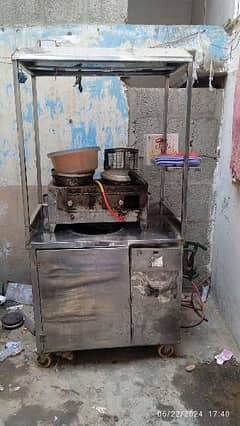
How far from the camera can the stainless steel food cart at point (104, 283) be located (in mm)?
1879

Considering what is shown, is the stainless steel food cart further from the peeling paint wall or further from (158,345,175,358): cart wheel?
the peeling paint wall

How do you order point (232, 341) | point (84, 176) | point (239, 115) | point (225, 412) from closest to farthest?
point (225, 412) → point (84, 176) → point (239, 115) → point (232, 341)

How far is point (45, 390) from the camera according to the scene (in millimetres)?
1871

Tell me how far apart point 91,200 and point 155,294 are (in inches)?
25.4

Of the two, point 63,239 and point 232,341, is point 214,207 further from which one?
point 63,239

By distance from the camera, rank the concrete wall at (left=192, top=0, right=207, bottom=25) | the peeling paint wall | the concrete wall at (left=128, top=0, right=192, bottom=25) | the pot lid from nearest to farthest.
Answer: the pot lid < the peeling paint wall < the concrete wall at (left=192, top=0, right=207, bottom=25) < the concrete wall at (left=128, top=0, right=192, bottom=25)

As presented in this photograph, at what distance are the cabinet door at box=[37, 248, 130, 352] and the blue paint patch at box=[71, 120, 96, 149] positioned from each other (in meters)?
1.07

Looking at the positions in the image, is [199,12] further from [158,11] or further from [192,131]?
[192,131]

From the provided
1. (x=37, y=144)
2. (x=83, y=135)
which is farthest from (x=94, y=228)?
(x=83, y=135)

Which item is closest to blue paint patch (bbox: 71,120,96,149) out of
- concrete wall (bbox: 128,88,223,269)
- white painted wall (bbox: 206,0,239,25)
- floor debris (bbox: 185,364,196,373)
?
concrete wall (bbox: 128,88,223,269)

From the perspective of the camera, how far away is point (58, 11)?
2.48m

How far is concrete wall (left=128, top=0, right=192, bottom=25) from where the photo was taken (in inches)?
169

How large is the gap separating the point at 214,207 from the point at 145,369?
1381mm

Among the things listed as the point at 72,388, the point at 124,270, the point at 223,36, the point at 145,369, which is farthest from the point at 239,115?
the point at 72,388
